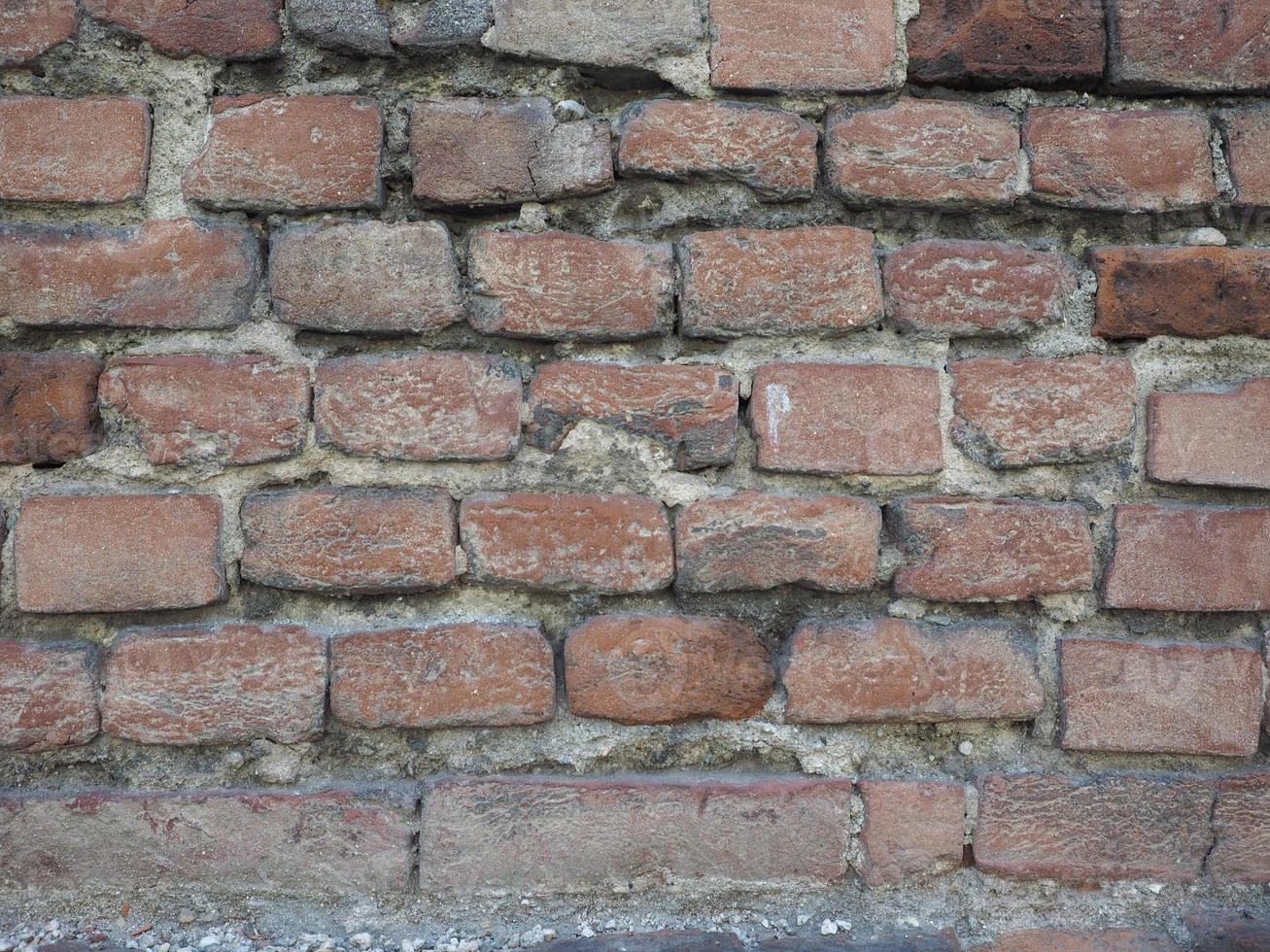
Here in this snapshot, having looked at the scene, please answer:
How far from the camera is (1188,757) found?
98 cm

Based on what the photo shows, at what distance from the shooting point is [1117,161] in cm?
98

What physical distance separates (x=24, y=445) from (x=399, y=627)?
1.28 ft

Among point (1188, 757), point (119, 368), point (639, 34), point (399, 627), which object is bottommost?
point (1188, 757)

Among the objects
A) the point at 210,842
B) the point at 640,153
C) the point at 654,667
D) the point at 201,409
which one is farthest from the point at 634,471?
the point at 210,842

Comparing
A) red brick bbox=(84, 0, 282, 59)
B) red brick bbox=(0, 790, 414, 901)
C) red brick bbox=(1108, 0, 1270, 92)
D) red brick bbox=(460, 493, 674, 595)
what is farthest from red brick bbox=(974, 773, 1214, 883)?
red brick bbox=(84, 0, 282, 59)

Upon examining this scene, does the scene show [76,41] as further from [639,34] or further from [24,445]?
[639,34]

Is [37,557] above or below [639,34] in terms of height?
below

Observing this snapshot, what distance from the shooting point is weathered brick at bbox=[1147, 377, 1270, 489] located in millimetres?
973

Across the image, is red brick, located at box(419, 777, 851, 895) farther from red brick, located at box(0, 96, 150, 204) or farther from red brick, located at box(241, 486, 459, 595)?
red brick, located at box(0, 96, 150, 204)

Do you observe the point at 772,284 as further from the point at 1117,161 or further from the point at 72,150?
the point at 72,150

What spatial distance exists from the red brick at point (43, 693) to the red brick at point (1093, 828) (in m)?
0.86

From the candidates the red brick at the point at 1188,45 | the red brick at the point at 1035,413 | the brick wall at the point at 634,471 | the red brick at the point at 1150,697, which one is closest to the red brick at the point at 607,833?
the brick wall at the point at 634,471

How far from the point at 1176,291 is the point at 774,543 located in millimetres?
477

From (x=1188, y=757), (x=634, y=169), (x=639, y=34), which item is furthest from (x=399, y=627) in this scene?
(x=1188, y=757)
